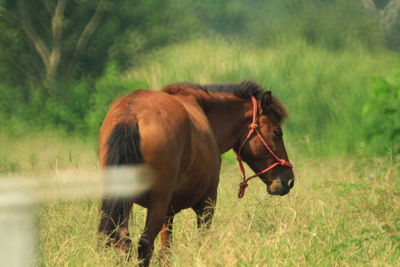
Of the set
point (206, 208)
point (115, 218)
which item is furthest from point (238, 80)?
point (115, 218)

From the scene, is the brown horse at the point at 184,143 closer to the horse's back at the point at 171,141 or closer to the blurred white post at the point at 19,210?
the horse's back at the point at 171,141

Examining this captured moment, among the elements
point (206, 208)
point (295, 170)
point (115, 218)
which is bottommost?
point (295, 170)

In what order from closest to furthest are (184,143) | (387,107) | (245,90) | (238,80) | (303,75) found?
(184,143)
(245,90)
(387,107)
(303,75)
(238,80)

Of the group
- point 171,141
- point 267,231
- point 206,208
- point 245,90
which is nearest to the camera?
point 171,141

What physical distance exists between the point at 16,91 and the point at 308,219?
44.5ft

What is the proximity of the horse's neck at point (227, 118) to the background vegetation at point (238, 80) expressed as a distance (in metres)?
0.61

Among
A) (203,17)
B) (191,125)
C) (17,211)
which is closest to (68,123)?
(191,125)

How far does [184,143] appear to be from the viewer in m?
4.97

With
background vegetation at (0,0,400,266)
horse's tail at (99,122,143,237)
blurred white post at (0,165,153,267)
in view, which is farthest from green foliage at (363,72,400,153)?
blurred white post at (0,165,153,267)

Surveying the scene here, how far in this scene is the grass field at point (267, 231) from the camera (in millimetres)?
4660

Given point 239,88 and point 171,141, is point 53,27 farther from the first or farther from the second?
point 171,141

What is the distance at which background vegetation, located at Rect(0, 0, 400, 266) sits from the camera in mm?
5203

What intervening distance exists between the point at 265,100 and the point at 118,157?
2068 mm

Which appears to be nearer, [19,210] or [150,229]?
[19,210]
